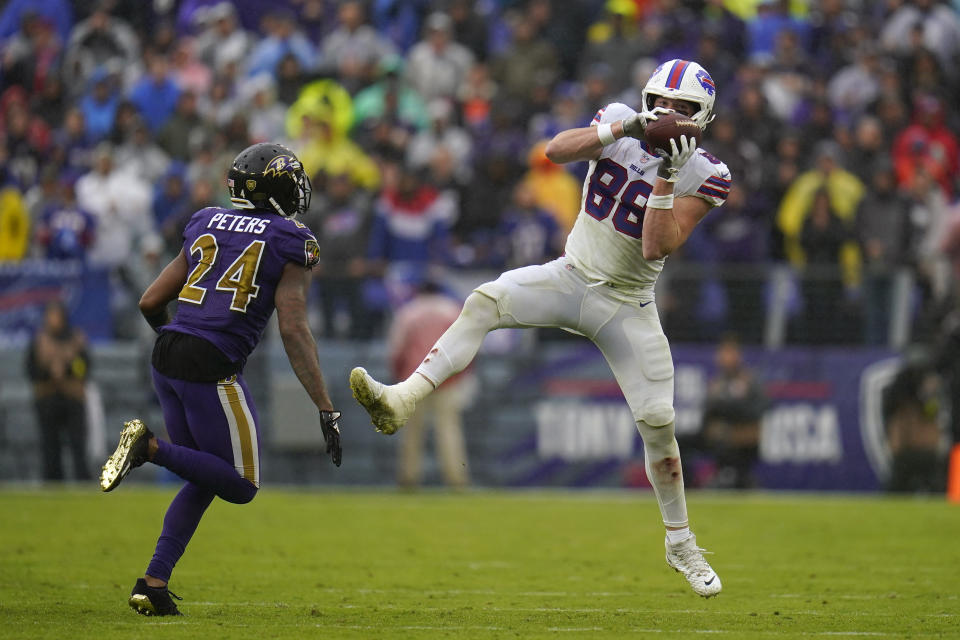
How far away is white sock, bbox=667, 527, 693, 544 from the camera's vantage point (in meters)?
7.39

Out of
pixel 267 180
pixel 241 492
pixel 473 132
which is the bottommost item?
pixel 241 492

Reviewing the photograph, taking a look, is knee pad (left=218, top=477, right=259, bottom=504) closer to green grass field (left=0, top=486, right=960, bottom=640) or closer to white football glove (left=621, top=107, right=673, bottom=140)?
green grass field (left=0, top=486, right=960, bottom=640)

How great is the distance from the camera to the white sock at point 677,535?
24.3 feet

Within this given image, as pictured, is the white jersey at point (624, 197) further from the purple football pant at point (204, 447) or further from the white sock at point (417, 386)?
the purple football pant at point (204, 447)

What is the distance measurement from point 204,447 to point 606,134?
227 centimetres

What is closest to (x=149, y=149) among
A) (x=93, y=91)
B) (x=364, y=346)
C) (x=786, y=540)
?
(x=93, y=91)

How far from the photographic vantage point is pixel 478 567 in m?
9.13

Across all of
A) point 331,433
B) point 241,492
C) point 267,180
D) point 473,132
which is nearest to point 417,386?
point 331,433

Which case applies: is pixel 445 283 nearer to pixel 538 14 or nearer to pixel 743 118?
pixel 743 118

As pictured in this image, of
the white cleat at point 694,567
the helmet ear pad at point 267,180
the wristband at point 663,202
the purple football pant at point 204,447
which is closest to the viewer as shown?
the purple football pant at point 204,447

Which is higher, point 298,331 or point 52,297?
point 298,331

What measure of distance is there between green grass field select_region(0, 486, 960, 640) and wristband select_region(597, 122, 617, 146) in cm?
216

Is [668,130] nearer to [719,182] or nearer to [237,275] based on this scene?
[719,182]

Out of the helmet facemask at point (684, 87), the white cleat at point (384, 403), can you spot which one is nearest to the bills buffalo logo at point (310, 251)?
the white cleat at point (384, 403)
